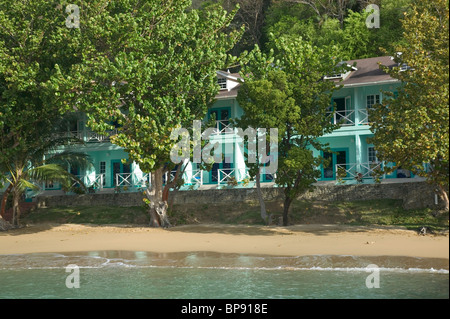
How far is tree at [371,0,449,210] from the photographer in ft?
62.8

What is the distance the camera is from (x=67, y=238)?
23.3m

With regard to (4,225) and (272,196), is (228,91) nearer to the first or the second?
(272,196)

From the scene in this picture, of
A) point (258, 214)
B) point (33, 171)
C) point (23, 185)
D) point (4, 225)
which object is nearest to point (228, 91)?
point (258, 214)

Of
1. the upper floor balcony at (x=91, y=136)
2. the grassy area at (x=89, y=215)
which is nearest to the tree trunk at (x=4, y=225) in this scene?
the grassy area at (x=89, y=215)

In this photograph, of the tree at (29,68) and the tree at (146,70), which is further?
the tree at (29,68)

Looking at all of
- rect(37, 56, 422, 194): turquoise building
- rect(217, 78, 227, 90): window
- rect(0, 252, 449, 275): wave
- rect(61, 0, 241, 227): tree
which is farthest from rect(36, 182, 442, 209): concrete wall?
rect(0, 252, 449, 275): wave

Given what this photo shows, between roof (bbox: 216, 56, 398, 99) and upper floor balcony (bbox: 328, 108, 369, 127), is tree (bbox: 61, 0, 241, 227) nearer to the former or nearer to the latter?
roof (bbox: 216, 56, 398, 99)

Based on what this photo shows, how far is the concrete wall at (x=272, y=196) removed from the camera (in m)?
25.0

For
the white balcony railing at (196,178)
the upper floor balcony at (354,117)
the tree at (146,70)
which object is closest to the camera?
the tree at (146,70)

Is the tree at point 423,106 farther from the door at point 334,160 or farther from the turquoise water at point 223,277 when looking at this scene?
the door at point 334,160

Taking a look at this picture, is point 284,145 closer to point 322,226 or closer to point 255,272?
point 322,226

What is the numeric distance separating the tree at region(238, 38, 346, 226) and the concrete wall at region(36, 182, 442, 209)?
3306mm

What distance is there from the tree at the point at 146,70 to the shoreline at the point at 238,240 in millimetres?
3167

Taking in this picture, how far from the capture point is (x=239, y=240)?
20.8m
